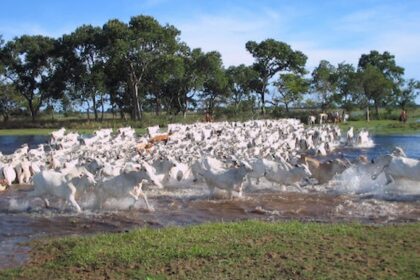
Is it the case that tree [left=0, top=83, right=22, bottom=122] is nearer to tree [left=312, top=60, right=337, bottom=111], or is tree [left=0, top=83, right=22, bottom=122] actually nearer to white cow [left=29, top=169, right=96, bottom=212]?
tree [left=312, top=60, right=337, bottom=111]

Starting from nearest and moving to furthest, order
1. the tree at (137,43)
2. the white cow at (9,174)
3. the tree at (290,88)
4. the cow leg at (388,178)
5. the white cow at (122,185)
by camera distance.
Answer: the white cow at (122,185), the cow leg at (388,178), the white cow at (9,174), the tree at (137,43), the tree at (290,88)

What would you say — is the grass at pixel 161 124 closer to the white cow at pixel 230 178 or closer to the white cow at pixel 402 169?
the white cow at pixel 402 169

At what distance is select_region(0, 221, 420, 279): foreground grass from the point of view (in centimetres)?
795

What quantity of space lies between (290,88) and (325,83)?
274 inches

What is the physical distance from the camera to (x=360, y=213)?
12.6 meters

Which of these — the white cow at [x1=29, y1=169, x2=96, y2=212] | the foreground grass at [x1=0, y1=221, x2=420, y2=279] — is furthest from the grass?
the foreground grass at [x1=0, y1=221, x2=420, y2=279]

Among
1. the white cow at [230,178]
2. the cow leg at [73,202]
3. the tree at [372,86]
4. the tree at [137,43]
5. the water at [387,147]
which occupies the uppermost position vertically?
the tree at [137,43]

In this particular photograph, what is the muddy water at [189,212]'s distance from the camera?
11.8m

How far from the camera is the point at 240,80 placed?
7212cm

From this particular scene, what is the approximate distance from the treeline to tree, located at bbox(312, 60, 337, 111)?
0.11 m

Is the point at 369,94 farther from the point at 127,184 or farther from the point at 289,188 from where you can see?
the point at 127,184

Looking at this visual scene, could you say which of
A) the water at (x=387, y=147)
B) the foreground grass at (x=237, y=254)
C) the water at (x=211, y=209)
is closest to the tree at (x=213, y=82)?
the water at (x=387, y=147)

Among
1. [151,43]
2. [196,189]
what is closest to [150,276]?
[196,189]

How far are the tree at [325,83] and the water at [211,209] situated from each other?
4743 centimetres
